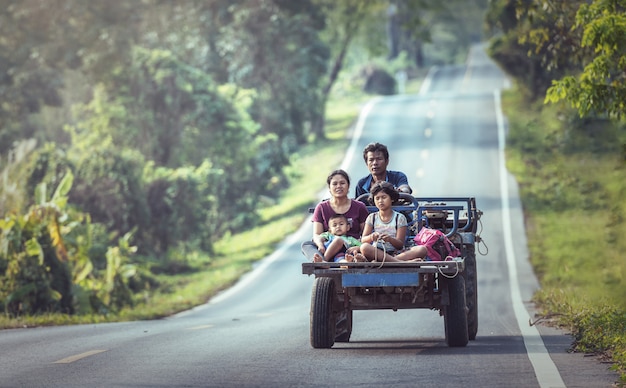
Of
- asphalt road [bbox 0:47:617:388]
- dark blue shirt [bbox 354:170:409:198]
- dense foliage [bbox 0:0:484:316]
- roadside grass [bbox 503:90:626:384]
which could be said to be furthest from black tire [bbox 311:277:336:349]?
dense foliage [bbox 0:0:484:316]

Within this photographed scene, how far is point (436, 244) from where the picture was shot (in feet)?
43.2

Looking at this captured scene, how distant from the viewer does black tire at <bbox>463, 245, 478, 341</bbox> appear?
1452 centimetres

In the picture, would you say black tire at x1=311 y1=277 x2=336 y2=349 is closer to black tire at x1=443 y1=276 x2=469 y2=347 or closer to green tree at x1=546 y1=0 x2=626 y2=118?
black tire at x1=443 y1=276 x2=469 y2=347

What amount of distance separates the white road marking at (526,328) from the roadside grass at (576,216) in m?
0.45

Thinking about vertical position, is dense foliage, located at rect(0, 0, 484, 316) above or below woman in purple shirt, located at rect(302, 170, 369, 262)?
above

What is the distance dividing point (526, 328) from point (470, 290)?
2341mm

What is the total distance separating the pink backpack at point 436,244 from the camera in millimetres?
12945

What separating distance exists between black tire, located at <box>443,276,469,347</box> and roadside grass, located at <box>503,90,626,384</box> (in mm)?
1230

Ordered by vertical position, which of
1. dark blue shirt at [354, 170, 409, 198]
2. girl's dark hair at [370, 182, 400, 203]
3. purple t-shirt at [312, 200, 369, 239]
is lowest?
purple t-shirt at [312, 200, 369, 239]

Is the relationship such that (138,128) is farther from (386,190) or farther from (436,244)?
(436,244)

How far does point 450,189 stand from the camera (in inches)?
1811

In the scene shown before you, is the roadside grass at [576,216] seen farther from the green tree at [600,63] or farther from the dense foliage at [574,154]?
the green tree at [600,63]

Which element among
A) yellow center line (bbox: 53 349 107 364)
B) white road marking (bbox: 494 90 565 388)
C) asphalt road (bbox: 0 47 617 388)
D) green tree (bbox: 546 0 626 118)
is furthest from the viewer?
green tree (bbox: 546 0 626 118)

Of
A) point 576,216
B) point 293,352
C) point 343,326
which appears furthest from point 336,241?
point 576,216
